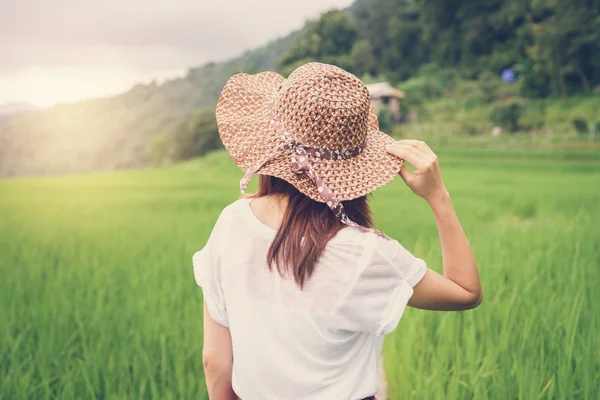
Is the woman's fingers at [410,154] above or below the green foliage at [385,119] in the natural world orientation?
below

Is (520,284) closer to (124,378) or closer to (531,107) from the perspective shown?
(124,378)

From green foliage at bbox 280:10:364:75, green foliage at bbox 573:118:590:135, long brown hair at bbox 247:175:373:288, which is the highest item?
green foliage at bbox 280:10:364:75

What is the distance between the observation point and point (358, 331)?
823 mm

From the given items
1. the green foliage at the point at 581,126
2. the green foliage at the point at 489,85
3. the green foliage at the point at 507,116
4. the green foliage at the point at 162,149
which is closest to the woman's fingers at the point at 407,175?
the green foliage at the point at 581,126

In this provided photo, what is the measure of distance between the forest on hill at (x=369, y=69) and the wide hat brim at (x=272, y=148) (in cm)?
31

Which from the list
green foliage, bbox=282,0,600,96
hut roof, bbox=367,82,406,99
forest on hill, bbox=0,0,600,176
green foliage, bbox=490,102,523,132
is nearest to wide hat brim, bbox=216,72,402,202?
forest on hill, bbox=0,0,600,176

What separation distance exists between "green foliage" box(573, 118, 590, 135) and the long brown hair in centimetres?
1326

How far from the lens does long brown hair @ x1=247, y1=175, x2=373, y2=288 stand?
0.78 m

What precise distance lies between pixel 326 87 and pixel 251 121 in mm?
137

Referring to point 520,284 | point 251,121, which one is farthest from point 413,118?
point 251,121

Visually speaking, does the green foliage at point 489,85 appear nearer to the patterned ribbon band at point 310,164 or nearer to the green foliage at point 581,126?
the green foliage at point 581,126

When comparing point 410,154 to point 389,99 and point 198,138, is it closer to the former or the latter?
point 198,138

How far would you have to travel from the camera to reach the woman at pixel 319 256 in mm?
786

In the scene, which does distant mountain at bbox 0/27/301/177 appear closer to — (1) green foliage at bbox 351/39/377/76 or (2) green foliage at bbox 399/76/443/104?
(2) green foliage at bbox 399/76/443/104
